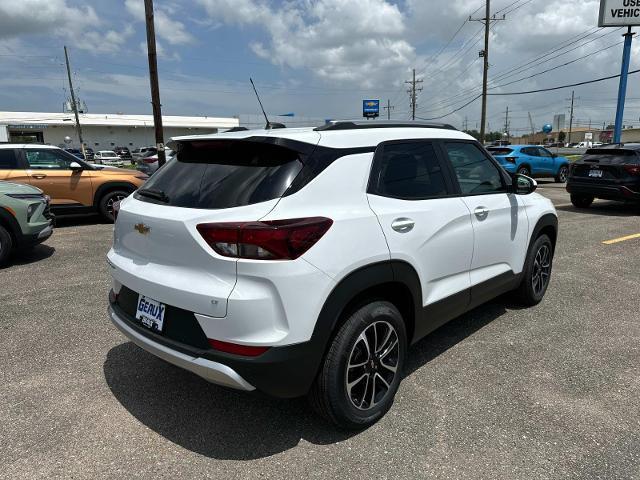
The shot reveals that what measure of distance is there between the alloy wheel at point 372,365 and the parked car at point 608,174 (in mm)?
9877

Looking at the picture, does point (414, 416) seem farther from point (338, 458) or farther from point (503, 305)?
point (503, 305)

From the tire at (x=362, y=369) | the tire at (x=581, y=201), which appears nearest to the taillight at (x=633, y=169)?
the tire at (x=581, y=201)

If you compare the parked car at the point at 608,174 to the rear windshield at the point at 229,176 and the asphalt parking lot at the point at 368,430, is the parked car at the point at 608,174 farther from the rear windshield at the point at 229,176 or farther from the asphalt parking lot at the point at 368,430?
the rear windshield at the point at 229,176

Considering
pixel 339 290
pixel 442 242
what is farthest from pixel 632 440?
pixel 339 290

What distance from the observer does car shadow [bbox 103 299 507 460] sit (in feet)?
8.81

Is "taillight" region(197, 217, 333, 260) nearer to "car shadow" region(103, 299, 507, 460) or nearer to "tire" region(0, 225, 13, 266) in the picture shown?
"car shadow" region(103, 299, 507, 460)

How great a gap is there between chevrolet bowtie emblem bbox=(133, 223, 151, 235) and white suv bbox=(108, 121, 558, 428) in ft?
0.04

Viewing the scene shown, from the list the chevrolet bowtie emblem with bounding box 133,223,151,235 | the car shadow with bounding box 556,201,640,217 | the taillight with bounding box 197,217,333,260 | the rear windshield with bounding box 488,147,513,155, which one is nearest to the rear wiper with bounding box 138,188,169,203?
the chevrolet bowtie emblem with bounding box 133,223,151,235

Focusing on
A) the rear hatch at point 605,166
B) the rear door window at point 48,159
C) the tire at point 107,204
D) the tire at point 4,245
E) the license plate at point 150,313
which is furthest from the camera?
the rear hatch at point 605,166

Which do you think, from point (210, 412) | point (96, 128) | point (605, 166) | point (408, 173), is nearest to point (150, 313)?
point (210, 412)

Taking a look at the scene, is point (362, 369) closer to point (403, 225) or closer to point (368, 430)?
point (368, 430)

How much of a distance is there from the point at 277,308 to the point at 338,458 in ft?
3.09

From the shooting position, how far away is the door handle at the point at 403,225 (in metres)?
2.80

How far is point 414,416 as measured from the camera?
2936 millimetres
